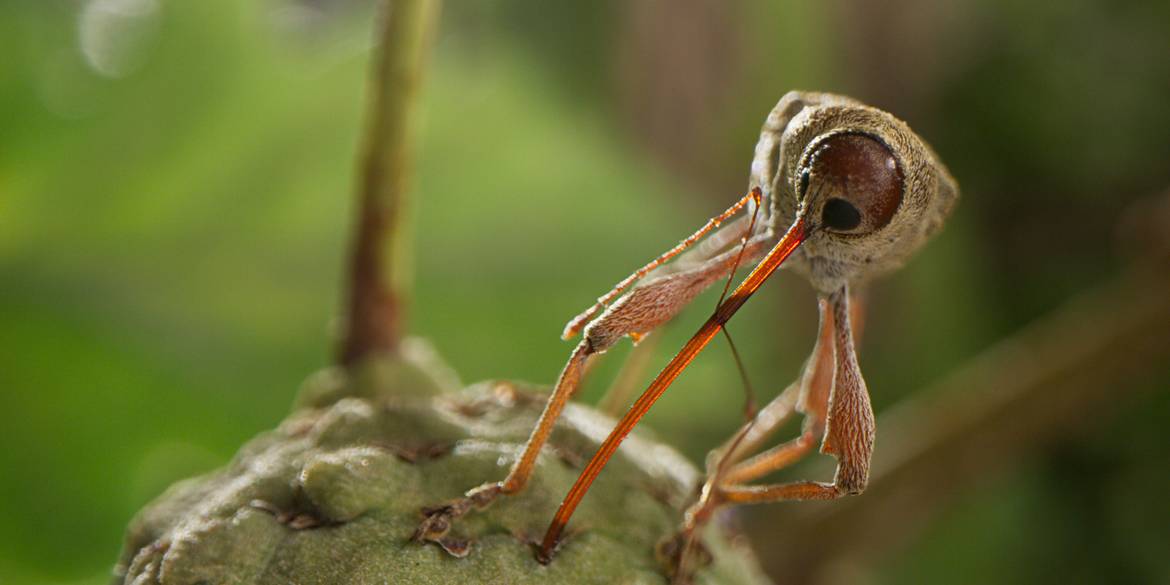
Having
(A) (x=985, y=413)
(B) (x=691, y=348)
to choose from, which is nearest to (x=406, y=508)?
(B) (x=691, y=348)

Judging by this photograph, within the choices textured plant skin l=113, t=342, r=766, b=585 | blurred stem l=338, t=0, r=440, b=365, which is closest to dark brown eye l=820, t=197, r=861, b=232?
textured plant skin l=113, t=342, r=766, b=585

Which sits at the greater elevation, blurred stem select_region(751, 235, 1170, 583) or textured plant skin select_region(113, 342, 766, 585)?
textured plant skin select_region(113, 342, 766, 585)

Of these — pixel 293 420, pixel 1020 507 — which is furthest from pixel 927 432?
pixel 293 420

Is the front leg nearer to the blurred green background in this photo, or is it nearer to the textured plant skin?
the textured plant skin

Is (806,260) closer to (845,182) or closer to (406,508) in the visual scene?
(845,182)

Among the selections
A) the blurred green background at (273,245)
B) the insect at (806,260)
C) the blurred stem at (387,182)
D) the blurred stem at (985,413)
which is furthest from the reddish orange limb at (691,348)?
the blurred stem at (985,413)

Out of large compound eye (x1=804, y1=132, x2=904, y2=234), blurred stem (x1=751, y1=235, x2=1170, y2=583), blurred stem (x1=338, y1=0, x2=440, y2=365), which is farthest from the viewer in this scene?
blurred stem (x1=751, y1=235, x2=1170, y2=583)
